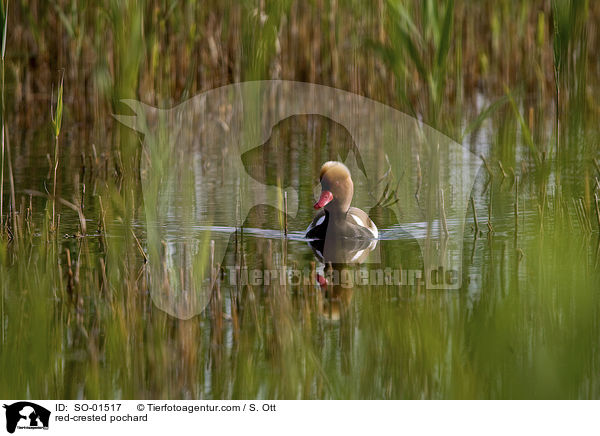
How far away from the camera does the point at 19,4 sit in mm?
7109

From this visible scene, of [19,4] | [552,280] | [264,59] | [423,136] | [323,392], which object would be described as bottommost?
[323,392]

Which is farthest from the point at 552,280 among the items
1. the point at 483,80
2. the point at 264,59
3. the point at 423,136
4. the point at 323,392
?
the point at 483,80

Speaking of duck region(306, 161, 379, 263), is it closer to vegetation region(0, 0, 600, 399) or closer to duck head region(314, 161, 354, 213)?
duck head region(314, 161, 354, 213)

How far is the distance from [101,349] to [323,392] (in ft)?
2.58

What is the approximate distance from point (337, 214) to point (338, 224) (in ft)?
0.24

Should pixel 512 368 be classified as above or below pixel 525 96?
below

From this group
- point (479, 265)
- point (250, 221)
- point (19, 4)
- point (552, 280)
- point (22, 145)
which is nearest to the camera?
point (552, 280)

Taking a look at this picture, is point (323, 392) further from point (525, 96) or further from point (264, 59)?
point (525, 96)

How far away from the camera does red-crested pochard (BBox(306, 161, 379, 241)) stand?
4641 millimetres
